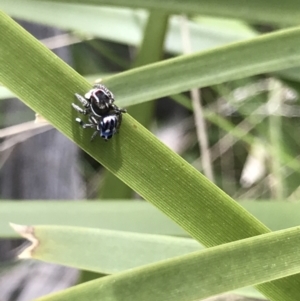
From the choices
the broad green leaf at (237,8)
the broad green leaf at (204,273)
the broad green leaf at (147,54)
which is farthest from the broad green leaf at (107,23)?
the broad green leaf at (204,273)

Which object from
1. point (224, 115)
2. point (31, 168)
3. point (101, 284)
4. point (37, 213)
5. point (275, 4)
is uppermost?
point (224, 115)

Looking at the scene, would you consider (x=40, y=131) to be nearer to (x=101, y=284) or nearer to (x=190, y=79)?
(x=190, y=79)

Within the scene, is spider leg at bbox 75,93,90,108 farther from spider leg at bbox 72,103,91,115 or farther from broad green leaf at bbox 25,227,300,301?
broad green leaf at bbox 25,227,300,301

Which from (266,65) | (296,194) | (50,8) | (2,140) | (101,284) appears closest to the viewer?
(101,284)

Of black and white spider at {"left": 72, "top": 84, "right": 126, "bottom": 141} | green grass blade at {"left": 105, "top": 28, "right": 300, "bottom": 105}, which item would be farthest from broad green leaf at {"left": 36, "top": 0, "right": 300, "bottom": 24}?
black and white spider at {"left": 72, "top": 84, "right": 126, "bottom": 141}

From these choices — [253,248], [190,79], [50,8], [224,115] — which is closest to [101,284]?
[253,248]

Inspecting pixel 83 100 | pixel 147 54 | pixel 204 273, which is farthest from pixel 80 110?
pixel 147 54
